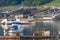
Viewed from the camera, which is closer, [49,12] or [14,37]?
[14,37]

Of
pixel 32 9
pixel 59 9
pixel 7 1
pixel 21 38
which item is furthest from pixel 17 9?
pixel 21 38

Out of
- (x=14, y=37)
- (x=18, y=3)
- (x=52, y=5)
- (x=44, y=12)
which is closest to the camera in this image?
(x=14, y=37)

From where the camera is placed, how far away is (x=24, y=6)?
127625 mm

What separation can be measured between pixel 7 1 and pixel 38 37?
97.3 meters

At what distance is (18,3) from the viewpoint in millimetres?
137000

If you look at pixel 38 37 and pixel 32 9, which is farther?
pixel 32 9

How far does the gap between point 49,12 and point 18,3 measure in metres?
27.3

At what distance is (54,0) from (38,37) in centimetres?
8415

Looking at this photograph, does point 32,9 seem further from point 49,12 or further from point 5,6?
point 5,6

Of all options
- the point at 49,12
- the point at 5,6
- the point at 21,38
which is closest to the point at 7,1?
the point at 5,6

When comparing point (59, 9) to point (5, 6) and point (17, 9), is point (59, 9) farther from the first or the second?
point (5, 6)

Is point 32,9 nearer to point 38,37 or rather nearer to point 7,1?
point 7,1

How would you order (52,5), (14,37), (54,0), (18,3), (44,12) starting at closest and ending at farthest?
(14,37), (44,12), (52,5), (54,0), (18,3)

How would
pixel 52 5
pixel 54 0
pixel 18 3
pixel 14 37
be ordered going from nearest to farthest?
1. pixel 14 37
2. pixel 52 5
3. pixel 54 0
4. pixel 18 3
